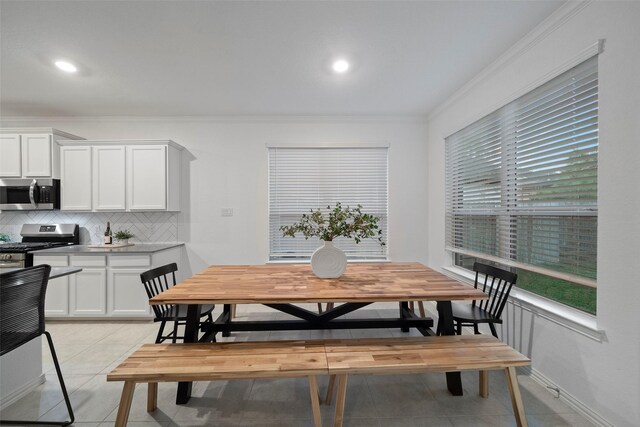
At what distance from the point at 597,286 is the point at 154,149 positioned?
179 inches

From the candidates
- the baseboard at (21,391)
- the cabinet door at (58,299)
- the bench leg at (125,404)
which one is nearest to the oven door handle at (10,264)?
the cabinet door at (58,299)

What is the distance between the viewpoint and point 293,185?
14.3 feet

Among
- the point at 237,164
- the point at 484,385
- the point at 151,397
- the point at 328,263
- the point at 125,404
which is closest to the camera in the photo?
the point at 125,404

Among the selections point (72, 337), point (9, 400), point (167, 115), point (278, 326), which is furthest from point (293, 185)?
point (9, 400)

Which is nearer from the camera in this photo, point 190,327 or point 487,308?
point 190,327

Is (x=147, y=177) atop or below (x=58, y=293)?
atop

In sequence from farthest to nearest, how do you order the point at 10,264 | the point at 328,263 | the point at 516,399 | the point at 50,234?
the point at 50,234
the point at 10,264
the point at 328,263
the point at 516,399

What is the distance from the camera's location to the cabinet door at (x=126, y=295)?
11.5 ft

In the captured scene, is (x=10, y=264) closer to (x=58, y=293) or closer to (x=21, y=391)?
(x=58, y=293)

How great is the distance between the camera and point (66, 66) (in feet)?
9.05

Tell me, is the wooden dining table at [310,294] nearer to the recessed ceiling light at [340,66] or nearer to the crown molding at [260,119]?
the recessed ceiling light at [340,66]

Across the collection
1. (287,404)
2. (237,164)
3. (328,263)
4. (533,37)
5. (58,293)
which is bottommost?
(287,404)

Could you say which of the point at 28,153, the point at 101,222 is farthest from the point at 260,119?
the point at 28,153

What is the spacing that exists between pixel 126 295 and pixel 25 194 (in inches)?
74.8
